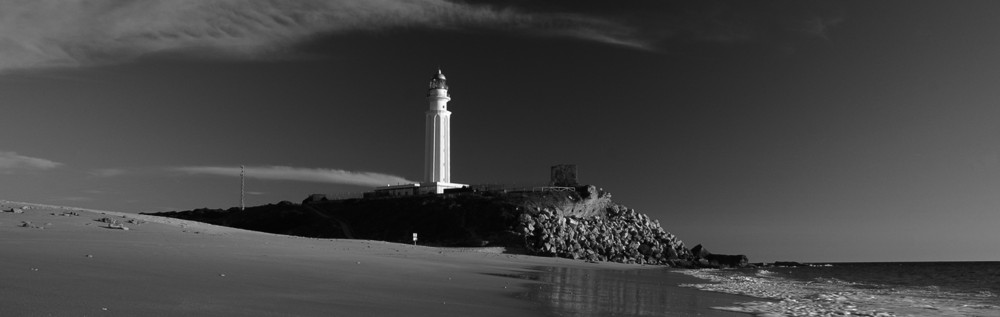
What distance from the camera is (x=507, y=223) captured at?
56.8 meters

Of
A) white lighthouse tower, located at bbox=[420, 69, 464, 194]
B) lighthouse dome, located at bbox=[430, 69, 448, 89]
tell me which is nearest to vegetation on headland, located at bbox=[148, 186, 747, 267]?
white lighthouse tower, located at bbox=[420, 69, 464, 194]

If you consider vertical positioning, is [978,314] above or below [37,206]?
below

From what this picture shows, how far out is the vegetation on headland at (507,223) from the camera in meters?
55.5

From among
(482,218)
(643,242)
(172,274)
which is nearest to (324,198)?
(482,218)

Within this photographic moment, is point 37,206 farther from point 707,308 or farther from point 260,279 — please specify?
point 707,308

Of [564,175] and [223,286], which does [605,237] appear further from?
[223,286]

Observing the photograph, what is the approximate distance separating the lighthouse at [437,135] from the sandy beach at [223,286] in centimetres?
5336

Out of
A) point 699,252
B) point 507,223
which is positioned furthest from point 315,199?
point 699,252

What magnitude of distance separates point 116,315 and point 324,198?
74.2 m

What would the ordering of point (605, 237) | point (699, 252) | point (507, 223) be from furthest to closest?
point (699, 252)
point (605, 237)
point (507, 223)

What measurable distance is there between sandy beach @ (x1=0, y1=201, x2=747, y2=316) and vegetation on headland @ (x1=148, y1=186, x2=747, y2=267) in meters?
34.6

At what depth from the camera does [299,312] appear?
8727mm

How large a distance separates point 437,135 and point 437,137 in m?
0.25

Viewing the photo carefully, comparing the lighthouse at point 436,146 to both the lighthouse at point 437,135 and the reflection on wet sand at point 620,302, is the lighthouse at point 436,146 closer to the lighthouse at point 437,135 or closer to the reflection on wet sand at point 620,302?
the lighthouse at point 437,135
